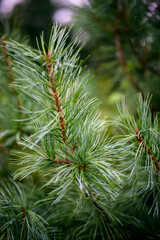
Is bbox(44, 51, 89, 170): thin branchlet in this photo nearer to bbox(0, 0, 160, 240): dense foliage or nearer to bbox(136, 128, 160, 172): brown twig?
bbox(0, 0, 160, 240): dense foliage

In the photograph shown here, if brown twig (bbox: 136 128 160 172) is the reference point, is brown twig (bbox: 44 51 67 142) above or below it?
above

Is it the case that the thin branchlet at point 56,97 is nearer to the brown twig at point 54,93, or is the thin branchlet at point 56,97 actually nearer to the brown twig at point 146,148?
the brown twig at point 54,93

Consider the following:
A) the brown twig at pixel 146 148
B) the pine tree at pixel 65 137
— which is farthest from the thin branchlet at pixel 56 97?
the brown twig at pixel 146 148

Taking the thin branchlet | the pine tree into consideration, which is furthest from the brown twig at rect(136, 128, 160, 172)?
the thin branchlet

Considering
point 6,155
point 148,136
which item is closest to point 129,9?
point 148,136

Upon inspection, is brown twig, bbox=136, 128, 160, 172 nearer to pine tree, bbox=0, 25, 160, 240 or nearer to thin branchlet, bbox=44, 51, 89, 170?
pine tree, bbox=0, 25, 160, 240

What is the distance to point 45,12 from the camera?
Result: 6.23ft

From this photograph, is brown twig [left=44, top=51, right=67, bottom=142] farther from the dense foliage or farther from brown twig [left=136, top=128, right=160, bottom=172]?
brown twig [left=136, top=128, right=160, bottom=172]

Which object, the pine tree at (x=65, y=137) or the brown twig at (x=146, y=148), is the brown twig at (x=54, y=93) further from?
the brown twig at (x=146, y=148)

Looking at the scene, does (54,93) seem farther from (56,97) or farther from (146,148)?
(146,148)

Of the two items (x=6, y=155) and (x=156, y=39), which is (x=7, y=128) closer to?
(x=6, y=155)

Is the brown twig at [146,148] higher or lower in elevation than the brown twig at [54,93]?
lower

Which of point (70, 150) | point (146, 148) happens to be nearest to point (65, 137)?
point (70, 150)

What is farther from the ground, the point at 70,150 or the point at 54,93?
the point at 54,93
